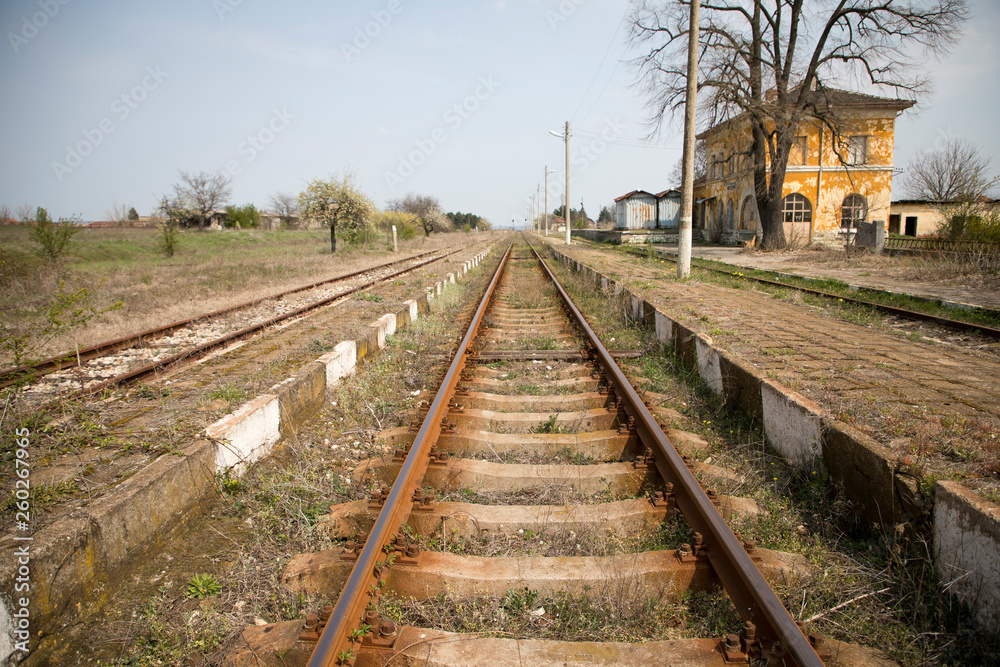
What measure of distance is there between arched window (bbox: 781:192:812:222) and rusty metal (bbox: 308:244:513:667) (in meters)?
31.8

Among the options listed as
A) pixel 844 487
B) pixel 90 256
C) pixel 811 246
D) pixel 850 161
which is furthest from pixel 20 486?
pixel 850 161

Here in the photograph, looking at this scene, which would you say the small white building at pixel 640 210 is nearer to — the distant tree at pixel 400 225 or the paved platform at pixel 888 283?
the distant tree at pixel 400 225

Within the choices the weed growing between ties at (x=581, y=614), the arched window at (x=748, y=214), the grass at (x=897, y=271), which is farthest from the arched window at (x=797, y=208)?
the weed growing between ties at (x=581, y=614)

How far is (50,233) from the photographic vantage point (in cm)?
1686

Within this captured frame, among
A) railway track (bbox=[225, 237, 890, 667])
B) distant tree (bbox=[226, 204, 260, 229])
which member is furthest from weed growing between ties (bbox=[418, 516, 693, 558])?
distant tree (bbox=[226, 204, 260, 229])

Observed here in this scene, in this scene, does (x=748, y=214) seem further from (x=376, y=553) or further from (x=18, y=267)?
(x=376, y=553)

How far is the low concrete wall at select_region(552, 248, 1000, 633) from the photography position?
1994mm

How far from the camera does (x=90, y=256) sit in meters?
28.4

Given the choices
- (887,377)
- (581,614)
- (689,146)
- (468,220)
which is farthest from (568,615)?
(468,220)

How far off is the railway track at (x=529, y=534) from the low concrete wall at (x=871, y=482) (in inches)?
22.6

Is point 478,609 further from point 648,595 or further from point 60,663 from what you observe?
point 60,663

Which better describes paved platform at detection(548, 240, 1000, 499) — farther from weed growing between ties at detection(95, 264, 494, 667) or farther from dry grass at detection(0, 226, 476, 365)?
dry grass at detection(0, 226, 476, 365)

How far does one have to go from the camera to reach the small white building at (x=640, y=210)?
4747 cm

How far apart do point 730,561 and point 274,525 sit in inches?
87.4
